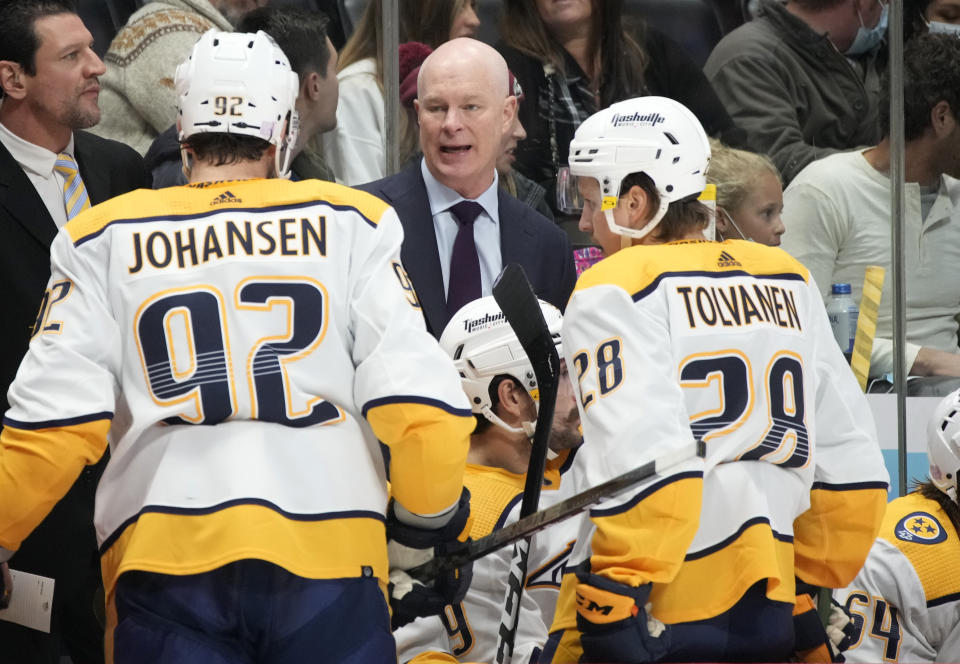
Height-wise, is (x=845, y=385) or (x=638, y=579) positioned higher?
(x=845, y=385)

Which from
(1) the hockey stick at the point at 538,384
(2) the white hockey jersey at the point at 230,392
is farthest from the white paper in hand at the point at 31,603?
(1) the hockey stick at the point at 538,384

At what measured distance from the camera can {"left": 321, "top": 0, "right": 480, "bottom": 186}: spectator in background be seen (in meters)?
4.25

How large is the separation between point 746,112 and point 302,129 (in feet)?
4.89

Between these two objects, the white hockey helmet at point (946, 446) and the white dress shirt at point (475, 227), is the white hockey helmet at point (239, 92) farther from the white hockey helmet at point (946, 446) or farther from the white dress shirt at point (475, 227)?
the white hockey helmet at point (946, 446)

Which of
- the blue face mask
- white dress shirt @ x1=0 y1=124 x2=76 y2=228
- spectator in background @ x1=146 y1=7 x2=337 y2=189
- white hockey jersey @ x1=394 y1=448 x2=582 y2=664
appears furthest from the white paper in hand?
the blue face mask

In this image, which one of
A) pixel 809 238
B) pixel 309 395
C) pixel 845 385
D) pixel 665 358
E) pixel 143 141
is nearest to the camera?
pixel 309 395

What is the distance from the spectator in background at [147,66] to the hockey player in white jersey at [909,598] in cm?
226

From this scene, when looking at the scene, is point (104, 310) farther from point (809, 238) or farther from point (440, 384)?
point (809, 238)

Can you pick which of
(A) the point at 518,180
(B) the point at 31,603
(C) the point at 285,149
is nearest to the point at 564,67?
(A) the point at 518,180

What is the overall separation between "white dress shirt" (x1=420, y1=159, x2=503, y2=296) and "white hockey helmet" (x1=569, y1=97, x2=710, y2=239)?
3.55 ft

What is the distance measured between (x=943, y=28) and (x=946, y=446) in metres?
2.11

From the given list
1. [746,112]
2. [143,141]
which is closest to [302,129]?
[143,141]

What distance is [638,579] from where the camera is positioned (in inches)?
86.1

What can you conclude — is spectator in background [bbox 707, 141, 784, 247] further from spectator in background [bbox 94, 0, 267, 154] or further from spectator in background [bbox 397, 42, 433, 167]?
spectator in background [bbox 94, 0, 267, 154]
